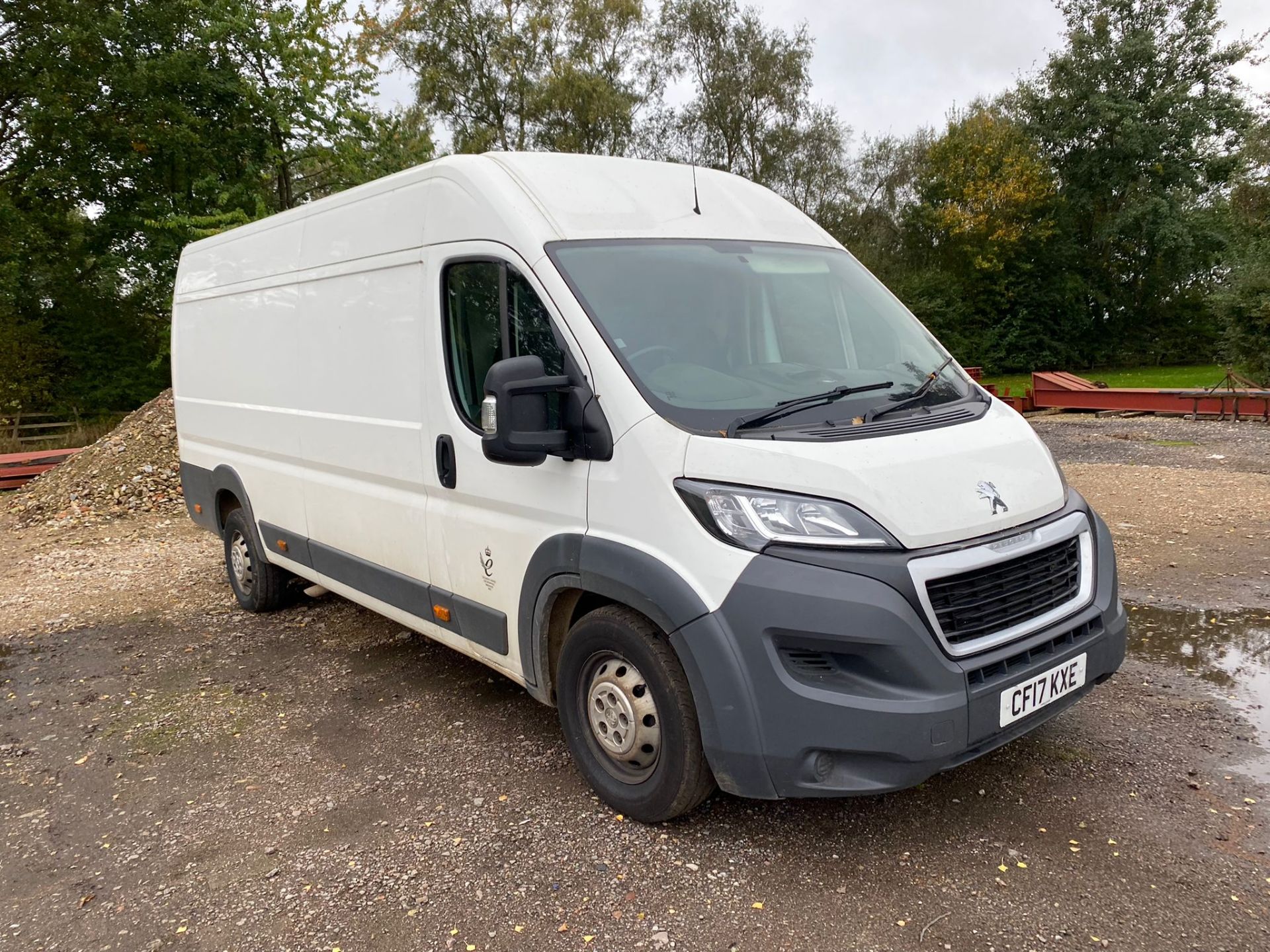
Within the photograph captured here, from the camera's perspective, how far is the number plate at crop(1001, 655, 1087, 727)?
9.58ft

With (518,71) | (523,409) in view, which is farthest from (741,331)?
(518,71)

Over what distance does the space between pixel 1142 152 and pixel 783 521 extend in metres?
31.6

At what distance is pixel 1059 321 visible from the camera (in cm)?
3023

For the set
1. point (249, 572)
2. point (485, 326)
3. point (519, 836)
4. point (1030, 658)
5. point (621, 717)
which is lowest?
point (519, 836)

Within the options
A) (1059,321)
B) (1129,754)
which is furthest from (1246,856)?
(1059,321)

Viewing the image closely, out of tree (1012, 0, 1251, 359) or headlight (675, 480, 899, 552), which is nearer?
headlight (675, 480, 899, 552)

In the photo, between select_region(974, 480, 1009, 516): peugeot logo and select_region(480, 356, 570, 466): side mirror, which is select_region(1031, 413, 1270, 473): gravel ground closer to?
select_region(974, 480, 1009, 516): peugeot logo

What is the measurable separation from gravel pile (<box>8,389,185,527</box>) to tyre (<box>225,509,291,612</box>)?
466 centimetres

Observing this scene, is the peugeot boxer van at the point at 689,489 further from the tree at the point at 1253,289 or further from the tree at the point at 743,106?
the tree at the point at 743,106

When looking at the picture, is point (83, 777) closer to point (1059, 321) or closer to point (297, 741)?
point (297, 741)

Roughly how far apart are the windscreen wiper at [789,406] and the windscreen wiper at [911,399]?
111 millimetres

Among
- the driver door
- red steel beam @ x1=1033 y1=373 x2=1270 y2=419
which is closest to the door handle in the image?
the driver door

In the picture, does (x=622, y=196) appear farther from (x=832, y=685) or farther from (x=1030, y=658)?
(x=1030, y=658)

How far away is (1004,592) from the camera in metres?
3.00
